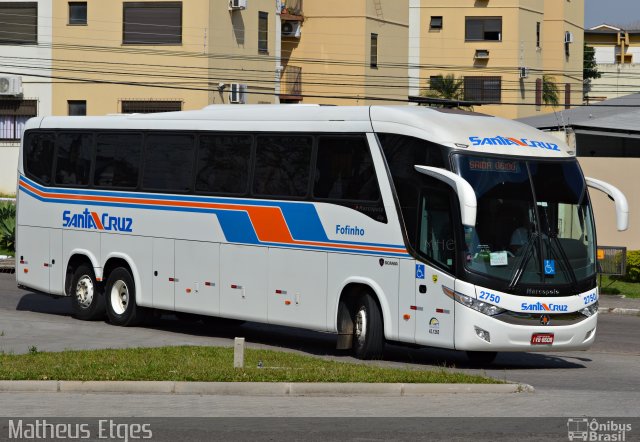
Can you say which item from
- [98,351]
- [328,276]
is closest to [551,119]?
[328,276]

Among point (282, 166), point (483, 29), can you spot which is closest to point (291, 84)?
point (483, 29)

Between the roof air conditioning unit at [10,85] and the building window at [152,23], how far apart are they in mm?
4892

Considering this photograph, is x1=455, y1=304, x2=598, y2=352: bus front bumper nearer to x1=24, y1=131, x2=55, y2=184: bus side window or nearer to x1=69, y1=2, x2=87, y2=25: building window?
x1=24, y1=131, x2=55, y2=184: bus side window

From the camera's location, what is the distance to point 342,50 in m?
63.9

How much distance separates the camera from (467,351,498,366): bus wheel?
18.5 m

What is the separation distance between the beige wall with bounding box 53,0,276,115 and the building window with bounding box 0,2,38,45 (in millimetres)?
995

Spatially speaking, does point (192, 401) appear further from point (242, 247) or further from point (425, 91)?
point (425, 91)

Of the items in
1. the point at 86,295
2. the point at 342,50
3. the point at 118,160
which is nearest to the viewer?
the point at 118,160

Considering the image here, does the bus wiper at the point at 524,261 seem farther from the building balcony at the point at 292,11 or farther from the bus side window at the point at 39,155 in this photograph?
the building balcony at the point at 292,11

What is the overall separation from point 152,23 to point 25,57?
5.80 metres

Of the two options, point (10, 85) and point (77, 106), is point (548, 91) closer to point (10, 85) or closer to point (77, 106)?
point (77, 106)

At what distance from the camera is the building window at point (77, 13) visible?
53.1m

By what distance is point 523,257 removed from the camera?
16.9 metres

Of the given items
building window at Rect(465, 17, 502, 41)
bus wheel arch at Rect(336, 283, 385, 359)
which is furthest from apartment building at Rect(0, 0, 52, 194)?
bus wheel arch at Rect(336, 283, 385, 359)
